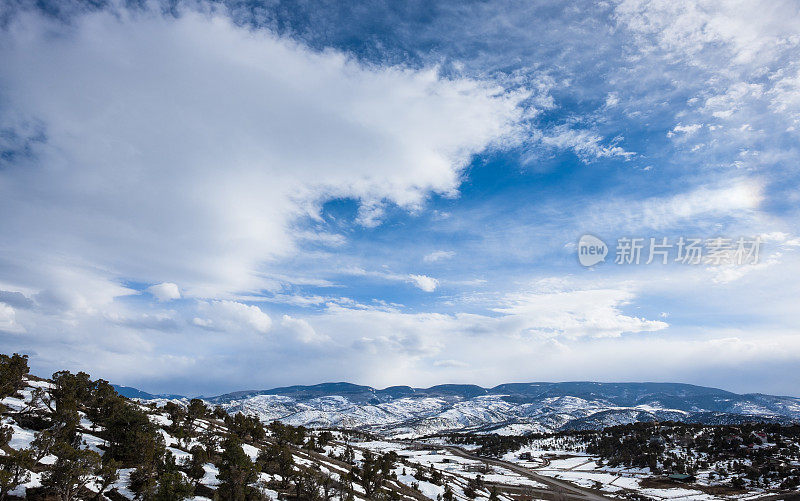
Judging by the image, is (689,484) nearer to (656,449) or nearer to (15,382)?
(656,449)

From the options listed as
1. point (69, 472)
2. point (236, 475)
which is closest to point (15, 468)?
point (69, 472)

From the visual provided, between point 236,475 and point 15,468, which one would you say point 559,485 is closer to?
point 236,475

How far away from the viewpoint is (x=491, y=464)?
16912 centimetres

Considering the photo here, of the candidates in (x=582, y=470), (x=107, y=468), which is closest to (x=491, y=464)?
(x=582, y=470)

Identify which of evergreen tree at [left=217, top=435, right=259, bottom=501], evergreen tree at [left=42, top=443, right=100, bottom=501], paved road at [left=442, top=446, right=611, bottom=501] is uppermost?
evergreen tree at [left=42, top=443, right=100, bottom=501]

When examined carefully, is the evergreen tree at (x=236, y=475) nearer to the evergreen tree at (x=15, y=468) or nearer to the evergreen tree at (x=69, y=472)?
the evergreen tree at (x=69, y=472)

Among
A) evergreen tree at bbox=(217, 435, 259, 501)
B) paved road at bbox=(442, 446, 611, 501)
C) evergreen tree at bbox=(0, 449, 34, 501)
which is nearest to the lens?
evergreen tree at bbox=(0, 449, 34, 501)

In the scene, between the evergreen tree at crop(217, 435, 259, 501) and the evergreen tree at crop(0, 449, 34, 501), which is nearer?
the evergreen tree at crop(0, 449, 34, 501)

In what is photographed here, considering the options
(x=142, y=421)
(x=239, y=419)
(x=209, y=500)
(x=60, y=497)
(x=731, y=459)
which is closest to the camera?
(x=60, y=497)

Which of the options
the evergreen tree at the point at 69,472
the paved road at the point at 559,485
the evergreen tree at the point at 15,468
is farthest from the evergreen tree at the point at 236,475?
the paved road at the point at 559,485

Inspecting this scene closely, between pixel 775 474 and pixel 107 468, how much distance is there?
16316 centimetres

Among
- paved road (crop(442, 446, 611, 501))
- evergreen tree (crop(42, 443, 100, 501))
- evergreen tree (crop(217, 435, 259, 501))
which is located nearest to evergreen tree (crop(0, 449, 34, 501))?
evergreen tree (crop(42, 443, 100, 501))

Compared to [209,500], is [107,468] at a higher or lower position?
higher

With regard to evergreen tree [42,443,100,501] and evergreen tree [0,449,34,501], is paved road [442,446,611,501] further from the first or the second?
evergreen tree [0,449,34,501]
